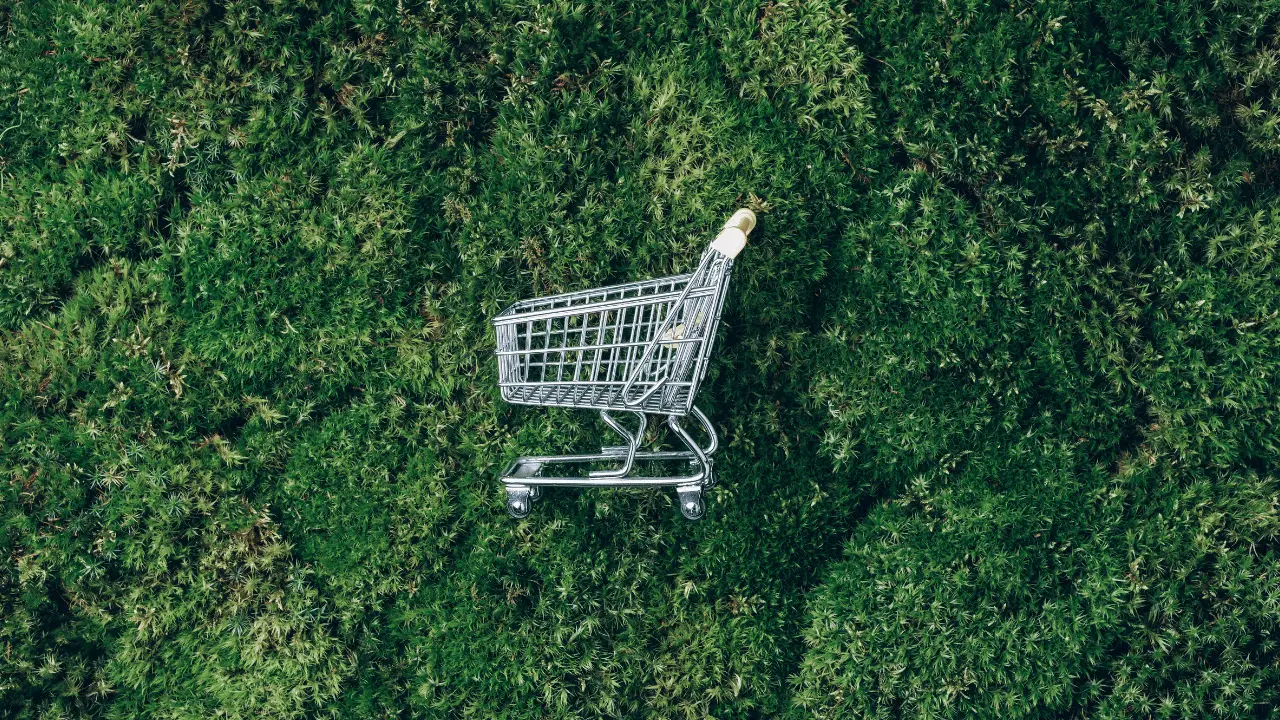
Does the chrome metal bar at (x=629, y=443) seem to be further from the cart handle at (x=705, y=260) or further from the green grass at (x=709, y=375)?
the green grass at (x=709, y=375)

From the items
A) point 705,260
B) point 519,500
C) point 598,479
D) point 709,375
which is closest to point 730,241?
point 705,260

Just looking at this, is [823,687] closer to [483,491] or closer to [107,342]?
[483,491]

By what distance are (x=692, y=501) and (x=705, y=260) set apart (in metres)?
0.89

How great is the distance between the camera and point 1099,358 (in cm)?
314

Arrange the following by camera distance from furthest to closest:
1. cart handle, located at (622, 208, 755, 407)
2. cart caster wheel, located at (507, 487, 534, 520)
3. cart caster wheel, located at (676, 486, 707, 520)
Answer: cart caster wheel, located at (507, 487, 534, 520)
cart caster wheel, located at (676, 486, 707, 520)
cart handle, located at (622, 208, 755, 407)

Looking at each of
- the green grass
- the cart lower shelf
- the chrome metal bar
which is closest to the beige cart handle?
the green grass

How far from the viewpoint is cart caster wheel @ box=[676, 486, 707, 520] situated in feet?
9.85

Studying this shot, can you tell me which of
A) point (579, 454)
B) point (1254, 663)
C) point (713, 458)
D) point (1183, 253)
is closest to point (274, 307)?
point (579, 454)

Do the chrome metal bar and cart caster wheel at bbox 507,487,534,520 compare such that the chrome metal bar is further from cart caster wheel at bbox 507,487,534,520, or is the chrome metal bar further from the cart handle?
cart caster wheel at bbox 507,487,534,520

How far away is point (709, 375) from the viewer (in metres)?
3.21

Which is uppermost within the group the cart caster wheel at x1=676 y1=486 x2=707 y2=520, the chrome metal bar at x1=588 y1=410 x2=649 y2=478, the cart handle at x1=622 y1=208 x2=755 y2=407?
the cart handle at x1=622 y1=208 x2=755 y2=407

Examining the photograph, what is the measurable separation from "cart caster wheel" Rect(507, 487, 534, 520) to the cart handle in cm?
62

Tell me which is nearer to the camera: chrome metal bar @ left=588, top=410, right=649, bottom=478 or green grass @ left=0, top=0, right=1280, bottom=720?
chrome metal bar @ left=588, top=410, right=649, bottom=478

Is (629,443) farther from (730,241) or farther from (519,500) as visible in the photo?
(730,241)
